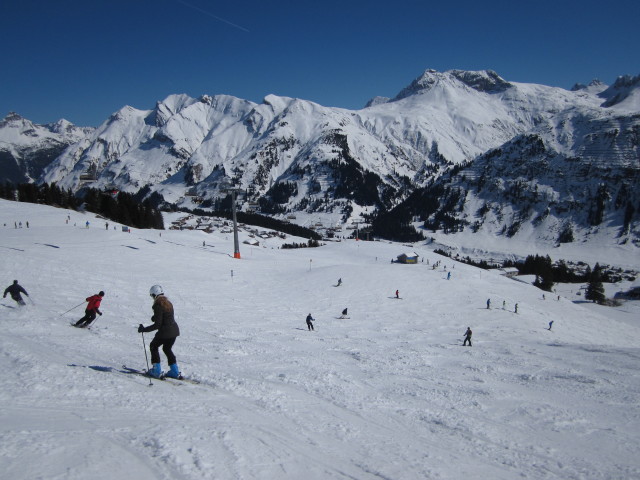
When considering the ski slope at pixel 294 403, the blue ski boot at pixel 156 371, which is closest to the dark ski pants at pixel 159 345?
the blue ski boot at pixel 156 371

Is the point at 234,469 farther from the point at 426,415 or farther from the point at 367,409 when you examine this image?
the point at 426,415

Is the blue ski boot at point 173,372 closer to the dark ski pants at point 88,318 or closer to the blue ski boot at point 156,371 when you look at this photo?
the blue ski boot at point 156,371

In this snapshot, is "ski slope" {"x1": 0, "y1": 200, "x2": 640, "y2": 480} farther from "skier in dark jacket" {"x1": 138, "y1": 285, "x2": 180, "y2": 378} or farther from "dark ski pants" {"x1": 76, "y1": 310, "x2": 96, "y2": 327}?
"skier in dark jacket" {"x1": 138, "y1": 285, "x2": 180, "y2": 378}

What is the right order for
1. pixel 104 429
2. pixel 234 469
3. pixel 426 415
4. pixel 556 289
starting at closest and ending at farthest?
pixel 234 469
pixel 104 429
pixel 426 415
pixel 556 289

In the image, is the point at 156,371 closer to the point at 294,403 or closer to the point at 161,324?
the point at 161,324

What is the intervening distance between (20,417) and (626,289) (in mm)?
143127

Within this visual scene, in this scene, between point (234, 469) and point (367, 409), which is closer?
point (234, 469)

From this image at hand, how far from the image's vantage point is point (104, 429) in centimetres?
619

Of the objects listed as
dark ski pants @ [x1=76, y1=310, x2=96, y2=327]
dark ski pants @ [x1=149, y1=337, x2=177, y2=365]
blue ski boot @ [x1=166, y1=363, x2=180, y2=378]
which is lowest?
dark ski pants @ [x1=76, y1=310, x2=96, y2=327]

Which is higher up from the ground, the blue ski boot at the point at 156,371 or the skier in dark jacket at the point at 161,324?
the skier in dark jacket at the point at 161,324

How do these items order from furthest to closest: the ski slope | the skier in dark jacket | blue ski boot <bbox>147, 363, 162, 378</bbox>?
blue ski boot <bbox>147, 363, 162, 378</bbox>
the skier in dark jacket
the ski slope

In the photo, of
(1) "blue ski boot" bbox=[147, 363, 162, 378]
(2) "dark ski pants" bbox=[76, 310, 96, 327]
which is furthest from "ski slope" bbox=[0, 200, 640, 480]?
(2) "dark ski pants" bbox=[76, 310, 96, 327]

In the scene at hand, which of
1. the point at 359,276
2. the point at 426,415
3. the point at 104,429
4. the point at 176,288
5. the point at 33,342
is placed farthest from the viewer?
the point at 359,276

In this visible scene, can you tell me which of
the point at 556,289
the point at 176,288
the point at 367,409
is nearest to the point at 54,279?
the point at 176,288
